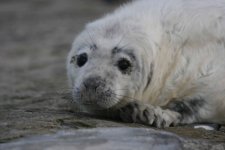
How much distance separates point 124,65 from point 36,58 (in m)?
6.28

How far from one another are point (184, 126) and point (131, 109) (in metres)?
0.39

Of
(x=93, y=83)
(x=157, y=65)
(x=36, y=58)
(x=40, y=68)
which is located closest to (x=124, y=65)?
(x=157, y=65)

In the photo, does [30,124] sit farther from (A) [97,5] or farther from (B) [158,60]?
(A) [97,5]

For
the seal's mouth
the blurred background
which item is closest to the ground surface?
the blurred background

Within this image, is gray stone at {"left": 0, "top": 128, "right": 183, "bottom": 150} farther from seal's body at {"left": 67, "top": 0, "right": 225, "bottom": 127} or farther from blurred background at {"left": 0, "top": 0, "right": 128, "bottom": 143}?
seal's body at {"left": 67, "top": 0, "right": 225, "bottom": 127}

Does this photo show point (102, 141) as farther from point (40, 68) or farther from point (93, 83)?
point (40, 68)

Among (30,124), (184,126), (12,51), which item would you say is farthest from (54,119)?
(12,51)

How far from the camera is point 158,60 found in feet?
18.8

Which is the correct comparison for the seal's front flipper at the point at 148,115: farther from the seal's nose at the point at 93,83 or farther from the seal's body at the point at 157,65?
the seal's nose at the point at 93,83

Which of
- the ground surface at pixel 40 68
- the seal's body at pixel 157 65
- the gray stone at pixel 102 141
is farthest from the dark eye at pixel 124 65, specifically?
the gray stone at pixel 102 141

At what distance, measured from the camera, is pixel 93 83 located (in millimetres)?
5234

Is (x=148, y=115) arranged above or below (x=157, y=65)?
below

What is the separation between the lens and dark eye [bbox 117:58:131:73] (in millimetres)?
5543

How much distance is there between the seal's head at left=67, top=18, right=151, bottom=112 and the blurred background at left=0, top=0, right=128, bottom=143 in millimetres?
286
